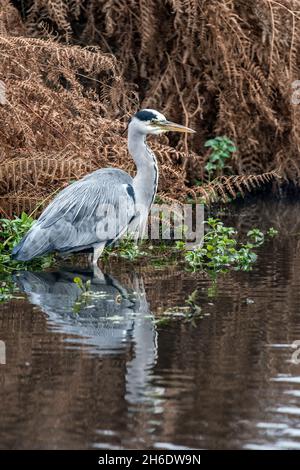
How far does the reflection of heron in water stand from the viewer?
654cm

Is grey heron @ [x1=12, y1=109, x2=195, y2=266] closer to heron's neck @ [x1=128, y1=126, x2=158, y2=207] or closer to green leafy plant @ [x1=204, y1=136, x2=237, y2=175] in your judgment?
heron's neck @ [x1=128, y1=126, x2=158, y2=207]

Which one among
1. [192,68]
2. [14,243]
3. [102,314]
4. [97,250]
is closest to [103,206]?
[97,250]

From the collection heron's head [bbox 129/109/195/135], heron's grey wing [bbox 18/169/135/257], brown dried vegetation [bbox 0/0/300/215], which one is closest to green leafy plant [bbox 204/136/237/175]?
brown dried vegetation [bbox 0/0/300/215]

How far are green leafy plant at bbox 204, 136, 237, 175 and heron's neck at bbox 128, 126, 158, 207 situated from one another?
366cm

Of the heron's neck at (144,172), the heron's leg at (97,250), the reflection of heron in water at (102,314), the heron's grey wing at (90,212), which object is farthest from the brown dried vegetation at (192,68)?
the reflection of heron in water at (102,314)

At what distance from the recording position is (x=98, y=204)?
9.77m

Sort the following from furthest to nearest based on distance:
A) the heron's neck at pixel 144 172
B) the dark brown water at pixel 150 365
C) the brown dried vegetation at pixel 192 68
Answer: the brown dried vegetation at pixel 192 68 < the heron's neck at pixel 144 172 < the dark brown water at pixel 150 365

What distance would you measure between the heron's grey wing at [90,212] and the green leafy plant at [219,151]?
3.90 m

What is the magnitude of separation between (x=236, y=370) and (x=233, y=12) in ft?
26.1

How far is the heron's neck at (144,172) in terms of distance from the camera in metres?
9.87

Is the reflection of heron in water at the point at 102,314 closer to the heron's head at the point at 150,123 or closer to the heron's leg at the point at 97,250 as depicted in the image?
the heron's leg at the point at 97,250

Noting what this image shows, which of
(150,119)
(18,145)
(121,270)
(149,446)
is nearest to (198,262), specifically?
(121,270)

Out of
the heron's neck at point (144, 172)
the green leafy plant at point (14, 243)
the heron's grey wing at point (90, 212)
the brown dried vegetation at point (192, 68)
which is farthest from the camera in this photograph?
the brown dried vegetation at point (192, 68)

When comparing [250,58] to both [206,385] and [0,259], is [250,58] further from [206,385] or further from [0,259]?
[206,385]
